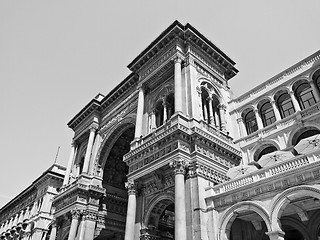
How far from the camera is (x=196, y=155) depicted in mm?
17031

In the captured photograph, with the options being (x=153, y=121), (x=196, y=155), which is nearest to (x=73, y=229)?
(x=153, y=121)

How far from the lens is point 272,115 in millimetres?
20953

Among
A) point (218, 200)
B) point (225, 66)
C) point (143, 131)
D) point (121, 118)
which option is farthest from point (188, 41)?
point (218, 200)

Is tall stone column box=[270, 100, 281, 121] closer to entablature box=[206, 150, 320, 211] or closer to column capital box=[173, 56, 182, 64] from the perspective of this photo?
entablature box=[206, 150, 320, 211]

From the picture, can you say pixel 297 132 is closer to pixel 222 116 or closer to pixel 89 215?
pixel 222 116

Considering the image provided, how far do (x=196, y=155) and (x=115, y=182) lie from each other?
1556 cm

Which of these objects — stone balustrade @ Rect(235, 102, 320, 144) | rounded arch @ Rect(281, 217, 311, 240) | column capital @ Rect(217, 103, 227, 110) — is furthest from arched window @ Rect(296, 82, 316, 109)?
rounded arch @ Rect(281, 217, 311, 240)

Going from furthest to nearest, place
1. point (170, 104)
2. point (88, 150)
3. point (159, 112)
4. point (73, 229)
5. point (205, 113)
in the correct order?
1. point (88, 150)
2. point (73, 229)
3. point (159, 112)
4. point (170, 104)
5. point (205, 113)

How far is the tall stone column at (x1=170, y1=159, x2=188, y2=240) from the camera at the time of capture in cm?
1478

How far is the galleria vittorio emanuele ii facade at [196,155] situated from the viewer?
47.5 feet

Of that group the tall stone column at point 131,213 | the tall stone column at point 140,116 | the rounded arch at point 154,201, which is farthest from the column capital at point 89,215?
the tall stone column at point 140,116

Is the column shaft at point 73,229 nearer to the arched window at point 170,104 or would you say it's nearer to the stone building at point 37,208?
the stone building at point 37,208

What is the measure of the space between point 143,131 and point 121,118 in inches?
260

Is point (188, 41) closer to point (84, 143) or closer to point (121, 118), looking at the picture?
point (121, 118)
